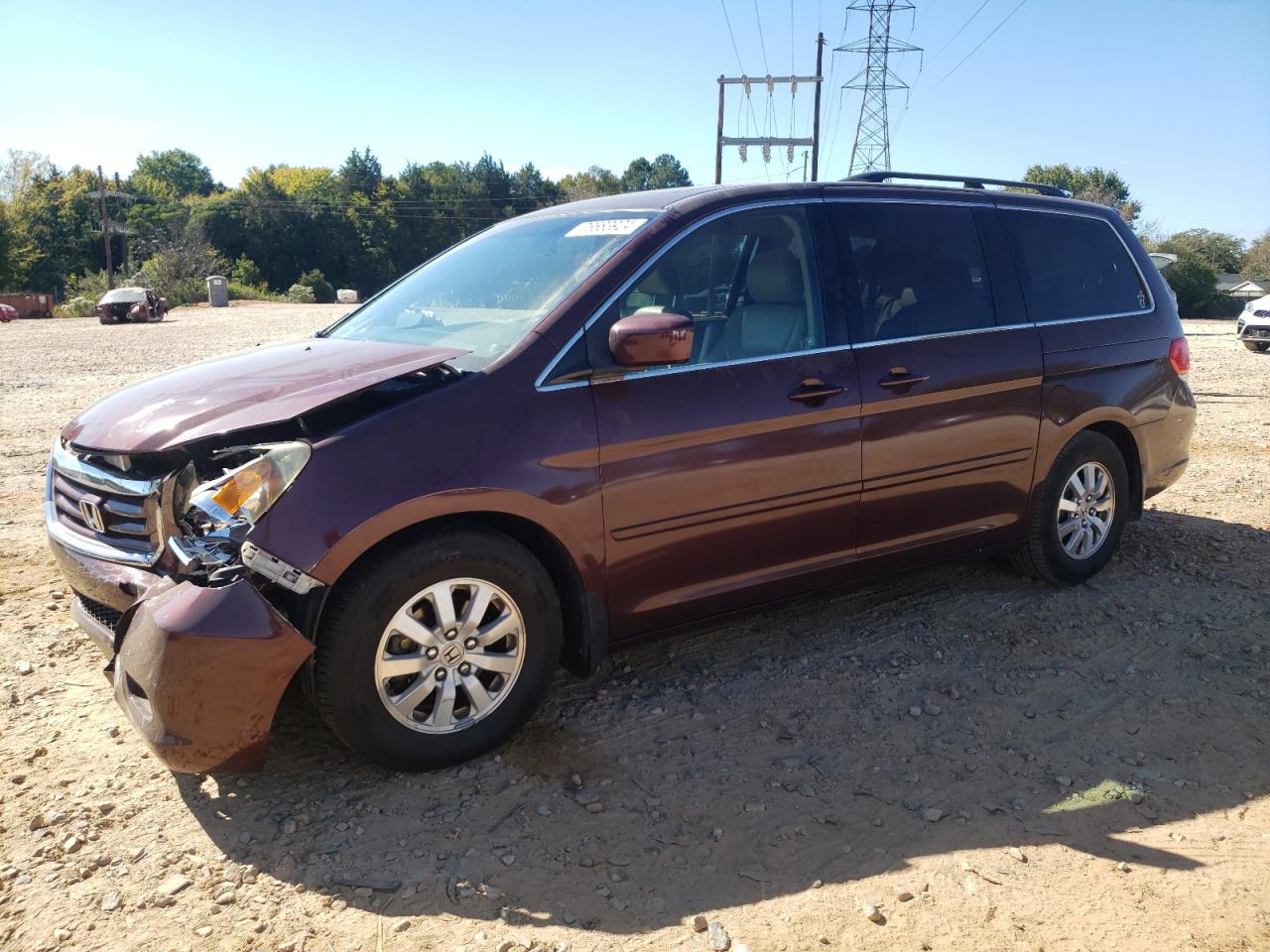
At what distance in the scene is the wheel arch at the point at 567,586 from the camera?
10.7 ft

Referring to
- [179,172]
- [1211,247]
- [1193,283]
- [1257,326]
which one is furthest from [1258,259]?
[179,172]

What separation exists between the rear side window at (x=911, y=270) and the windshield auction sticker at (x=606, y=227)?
0.95 m

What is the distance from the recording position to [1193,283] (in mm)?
42594

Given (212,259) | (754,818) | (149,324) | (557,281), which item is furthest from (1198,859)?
(212,259)

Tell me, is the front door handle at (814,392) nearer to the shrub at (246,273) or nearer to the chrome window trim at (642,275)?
the chrome window trim at (642,275)

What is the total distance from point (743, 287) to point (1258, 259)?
62324 millimetres

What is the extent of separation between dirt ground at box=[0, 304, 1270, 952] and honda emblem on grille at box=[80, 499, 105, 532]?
2.65 feet

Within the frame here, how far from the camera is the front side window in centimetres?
371

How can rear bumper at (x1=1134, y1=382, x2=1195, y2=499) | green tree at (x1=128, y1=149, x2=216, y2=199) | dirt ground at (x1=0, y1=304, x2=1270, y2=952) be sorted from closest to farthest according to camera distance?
1. dirt ground at (x1=0, y1=304, x2=1270, y2=952)
2. rear bumper at (x1=1134, y1=382, x2=1195, y2=499)
3. green tree at (x1=128, y1=149, x2=216, y2=199)

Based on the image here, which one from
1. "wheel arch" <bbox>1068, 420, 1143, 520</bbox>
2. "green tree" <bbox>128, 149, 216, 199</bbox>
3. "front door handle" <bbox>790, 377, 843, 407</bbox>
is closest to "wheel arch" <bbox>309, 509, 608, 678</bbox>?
"front door handle" <bbox>790, 377, 843, 407</bbox>

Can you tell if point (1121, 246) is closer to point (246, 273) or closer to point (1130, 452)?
point (1130, 452)

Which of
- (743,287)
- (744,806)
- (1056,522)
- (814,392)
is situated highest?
(743,287)

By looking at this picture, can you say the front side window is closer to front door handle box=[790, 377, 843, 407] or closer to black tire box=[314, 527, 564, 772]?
front door handle box=[790, 377, 843, 407]

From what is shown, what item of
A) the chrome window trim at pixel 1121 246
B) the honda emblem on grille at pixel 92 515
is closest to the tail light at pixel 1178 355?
the chrome window trim at pixel 1121 246
